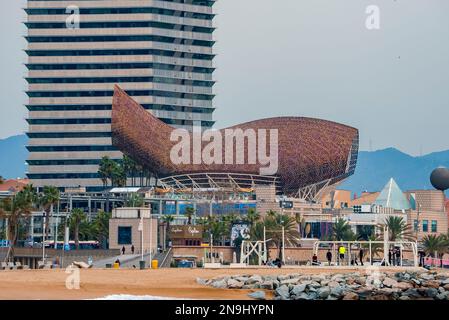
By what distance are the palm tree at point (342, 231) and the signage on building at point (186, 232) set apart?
17.4 meters

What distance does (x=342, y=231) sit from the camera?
166m

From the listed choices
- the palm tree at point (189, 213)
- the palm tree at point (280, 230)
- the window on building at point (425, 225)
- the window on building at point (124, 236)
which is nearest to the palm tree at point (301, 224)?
the palm tree at point (189, 213)

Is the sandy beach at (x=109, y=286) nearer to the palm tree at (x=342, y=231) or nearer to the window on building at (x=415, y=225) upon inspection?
the palm tree at (x=342, y=231)

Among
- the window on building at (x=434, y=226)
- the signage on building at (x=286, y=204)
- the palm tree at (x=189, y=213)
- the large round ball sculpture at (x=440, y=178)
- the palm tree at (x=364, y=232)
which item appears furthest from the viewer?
the signage on building at (x=286, y=204)

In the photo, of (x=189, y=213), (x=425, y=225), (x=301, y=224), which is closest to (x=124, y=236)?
(x=189, y=213)

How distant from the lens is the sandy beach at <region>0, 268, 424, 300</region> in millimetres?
52625

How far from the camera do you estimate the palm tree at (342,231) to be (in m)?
163

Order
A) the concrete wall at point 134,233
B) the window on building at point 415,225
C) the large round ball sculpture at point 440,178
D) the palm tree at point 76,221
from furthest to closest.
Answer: the large round ball sculpture at point 440,178 → the window on building at point 415,225 → the palm tree at point 76,221 → the concrete wall at point 134,233

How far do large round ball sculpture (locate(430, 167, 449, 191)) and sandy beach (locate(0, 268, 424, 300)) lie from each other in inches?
4920

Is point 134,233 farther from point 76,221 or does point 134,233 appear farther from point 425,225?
point 425,225

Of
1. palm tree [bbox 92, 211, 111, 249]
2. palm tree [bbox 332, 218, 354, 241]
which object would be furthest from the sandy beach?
palm tree [bbox 92, 211, 111, 249]

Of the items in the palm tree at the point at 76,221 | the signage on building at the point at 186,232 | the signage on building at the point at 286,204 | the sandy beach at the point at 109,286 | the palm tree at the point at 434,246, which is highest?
the signage on building at the point at 286,204
